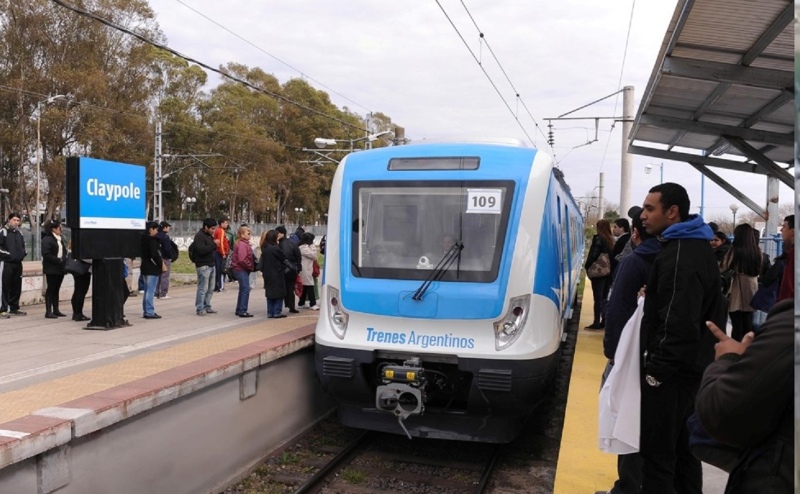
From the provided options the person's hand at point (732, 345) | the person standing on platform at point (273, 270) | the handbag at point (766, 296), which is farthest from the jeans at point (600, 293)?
the person's hand at point (732, 345)

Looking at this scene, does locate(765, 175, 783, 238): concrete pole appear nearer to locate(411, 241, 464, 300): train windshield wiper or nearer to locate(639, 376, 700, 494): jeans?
locate(411, 241, 464, 300): train windshield wiper

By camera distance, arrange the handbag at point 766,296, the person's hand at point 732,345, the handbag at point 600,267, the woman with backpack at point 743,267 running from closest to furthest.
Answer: the person's hand at point 732,345 < the handbag at point 766,296 < the woman with backpack at point 743,267 < the handbag at point 600,267

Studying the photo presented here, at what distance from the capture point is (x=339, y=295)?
6.38 meters

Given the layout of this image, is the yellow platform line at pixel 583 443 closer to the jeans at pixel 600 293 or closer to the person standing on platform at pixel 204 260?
the jeans at pixel 600 293

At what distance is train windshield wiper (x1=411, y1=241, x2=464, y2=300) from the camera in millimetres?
6062

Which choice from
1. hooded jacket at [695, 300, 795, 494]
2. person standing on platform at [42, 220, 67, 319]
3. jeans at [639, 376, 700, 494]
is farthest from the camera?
person standing on platform at [42, 220, 67, 319]

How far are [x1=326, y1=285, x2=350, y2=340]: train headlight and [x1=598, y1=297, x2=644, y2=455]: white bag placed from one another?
115 inches

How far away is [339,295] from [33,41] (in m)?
33.1

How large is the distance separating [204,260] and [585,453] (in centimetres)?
759

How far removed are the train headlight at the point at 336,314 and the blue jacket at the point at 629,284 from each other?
2812 mm

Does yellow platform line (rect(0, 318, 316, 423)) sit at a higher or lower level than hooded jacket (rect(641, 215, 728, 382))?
lower

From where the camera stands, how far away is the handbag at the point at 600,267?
398 inches

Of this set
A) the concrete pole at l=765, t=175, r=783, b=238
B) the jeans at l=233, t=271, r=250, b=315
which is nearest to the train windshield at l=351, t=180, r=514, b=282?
the jeans at l=233, t=271, r=250, b=315

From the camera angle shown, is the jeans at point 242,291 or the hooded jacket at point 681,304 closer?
the hooded jacket at point 681,304
